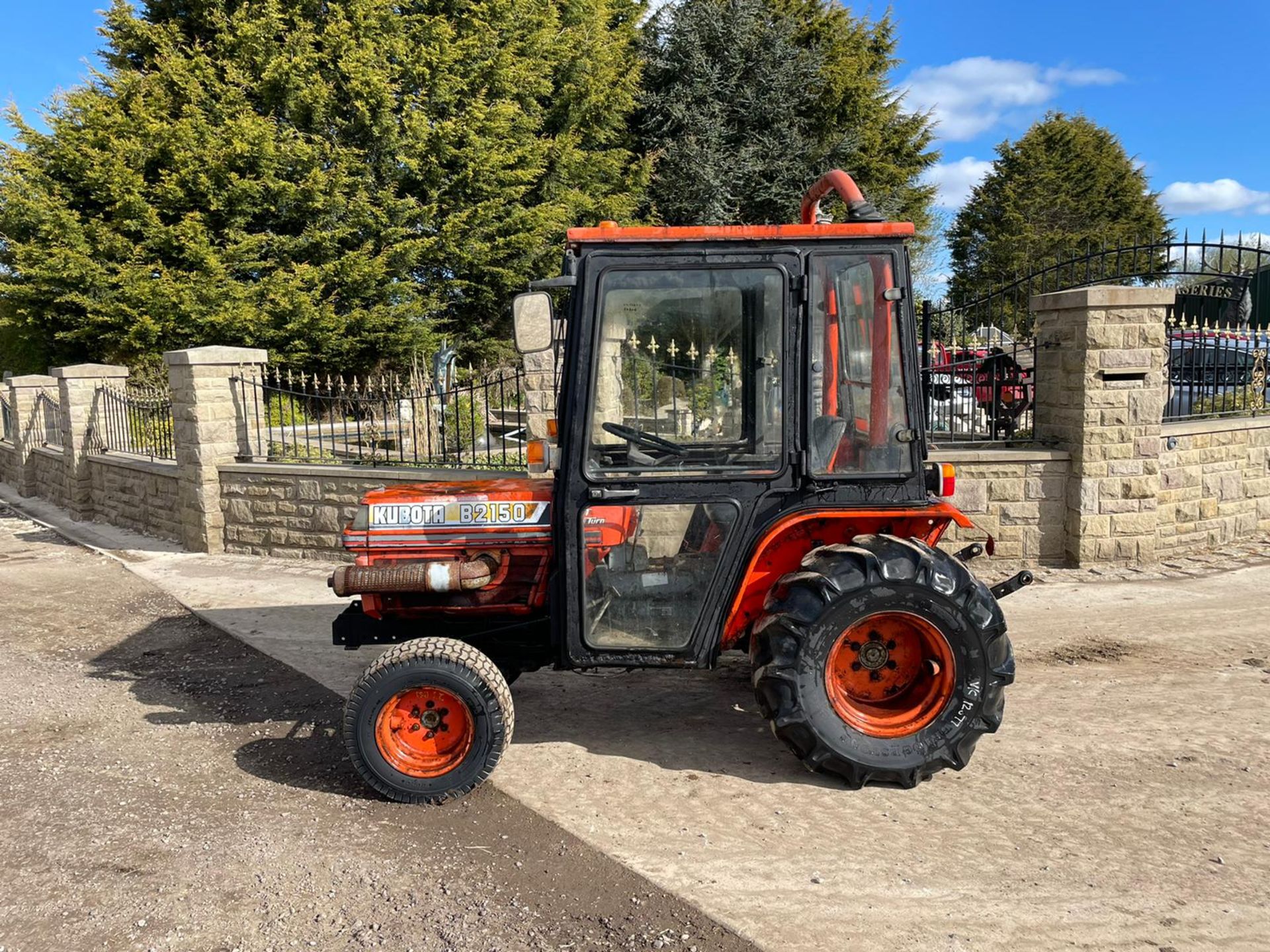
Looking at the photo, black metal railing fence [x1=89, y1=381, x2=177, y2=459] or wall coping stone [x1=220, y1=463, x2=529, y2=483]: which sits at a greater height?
black metal railing fence [x1=89, y1=381, x2=177, y2=459]

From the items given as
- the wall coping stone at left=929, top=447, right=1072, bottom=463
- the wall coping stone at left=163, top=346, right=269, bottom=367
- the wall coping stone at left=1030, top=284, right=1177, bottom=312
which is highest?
the wall coping stone at left=1030, top=284, right=1177, bottom=312

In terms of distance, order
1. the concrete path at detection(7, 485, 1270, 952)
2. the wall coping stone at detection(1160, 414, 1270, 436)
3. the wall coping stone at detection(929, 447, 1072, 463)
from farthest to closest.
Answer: the wall coping stone at detection(1160, 414, 1270, 436), the wall coping stone at detection(929, 447, 1072, 463), the concrete path at detection(7, 485, 1270, 952)

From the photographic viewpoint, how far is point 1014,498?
743 centimetres

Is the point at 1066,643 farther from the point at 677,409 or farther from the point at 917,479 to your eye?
the point at 677,409

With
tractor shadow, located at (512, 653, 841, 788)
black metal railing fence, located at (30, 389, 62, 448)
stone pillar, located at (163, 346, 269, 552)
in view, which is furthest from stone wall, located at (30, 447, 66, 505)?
tractor shadow, located at (512, 653, 841, 788)

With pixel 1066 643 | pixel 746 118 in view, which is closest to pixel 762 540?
pixel 1066 643

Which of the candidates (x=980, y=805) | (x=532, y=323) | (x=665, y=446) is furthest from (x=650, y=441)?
(x=980, y=805)

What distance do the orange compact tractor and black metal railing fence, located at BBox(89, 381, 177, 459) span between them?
754 cm

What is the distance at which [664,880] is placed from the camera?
3.15 meters

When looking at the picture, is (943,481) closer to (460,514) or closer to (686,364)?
(686,364)

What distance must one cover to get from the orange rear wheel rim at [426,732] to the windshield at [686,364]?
3.84 ft

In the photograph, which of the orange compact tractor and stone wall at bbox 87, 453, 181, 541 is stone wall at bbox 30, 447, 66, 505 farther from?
the orange compact tractor

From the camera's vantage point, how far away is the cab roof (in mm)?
3654

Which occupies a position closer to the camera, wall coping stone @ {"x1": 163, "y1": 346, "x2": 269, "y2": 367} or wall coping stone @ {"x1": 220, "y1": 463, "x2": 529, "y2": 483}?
wall coping stone @ {"x1": 220, "y1": 463, "x2": 529, "y2": 483}
